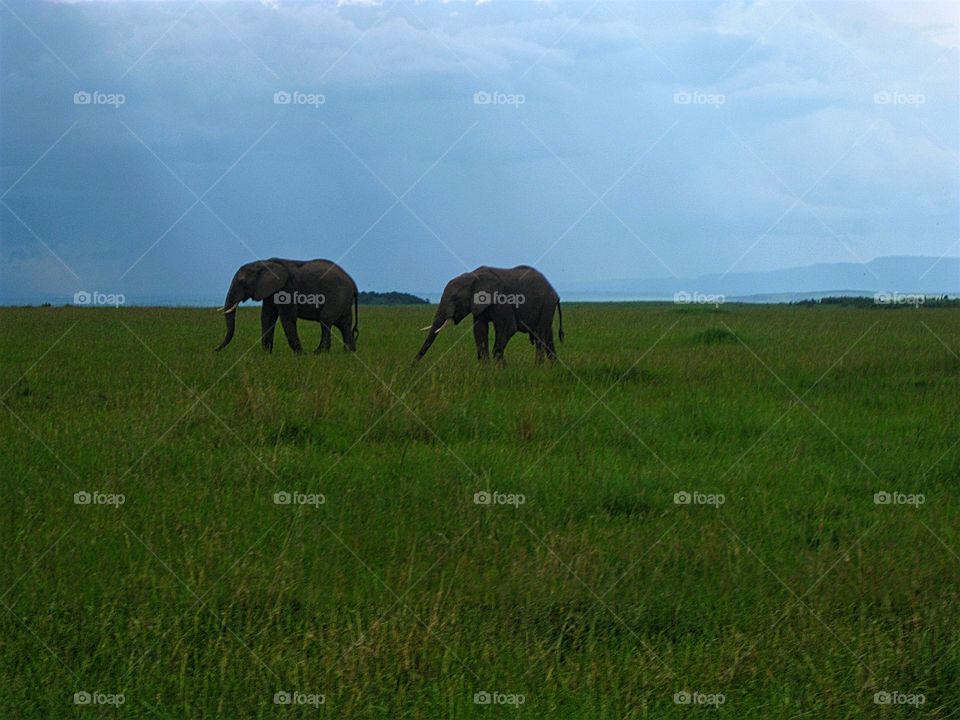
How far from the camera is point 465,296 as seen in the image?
1523cm

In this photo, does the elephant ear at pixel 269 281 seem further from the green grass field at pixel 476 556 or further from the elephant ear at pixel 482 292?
the green grass field at pixel 476 556

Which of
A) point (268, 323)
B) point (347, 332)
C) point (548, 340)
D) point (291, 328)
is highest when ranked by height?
point (347, 332)

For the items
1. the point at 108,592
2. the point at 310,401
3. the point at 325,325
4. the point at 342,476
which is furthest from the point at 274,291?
the point at 108,592

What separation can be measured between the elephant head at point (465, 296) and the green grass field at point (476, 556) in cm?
400

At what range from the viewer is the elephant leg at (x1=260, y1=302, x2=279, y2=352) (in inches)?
731

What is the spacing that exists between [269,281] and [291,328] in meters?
0.98

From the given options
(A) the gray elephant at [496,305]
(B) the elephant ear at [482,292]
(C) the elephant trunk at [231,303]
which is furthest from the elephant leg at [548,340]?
(C) the elephant trunk at [231,303]

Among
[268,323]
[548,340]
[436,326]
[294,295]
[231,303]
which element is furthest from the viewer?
[268,323]

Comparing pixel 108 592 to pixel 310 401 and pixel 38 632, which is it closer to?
pixel 38 632

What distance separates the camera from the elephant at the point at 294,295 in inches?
717

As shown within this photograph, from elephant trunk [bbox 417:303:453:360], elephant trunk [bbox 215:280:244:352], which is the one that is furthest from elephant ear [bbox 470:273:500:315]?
elephant trunk [bbox 215:280:244:352]

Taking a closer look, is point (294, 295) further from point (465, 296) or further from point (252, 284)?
point (465, 296)

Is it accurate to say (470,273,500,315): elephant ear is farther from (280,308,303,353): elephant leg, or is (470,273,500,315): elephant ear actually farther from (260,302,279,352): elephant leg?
(260,302,279,352): elephant leg

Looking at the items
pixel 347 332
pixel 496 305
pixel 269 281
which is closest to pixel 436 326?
pixel 496 305
